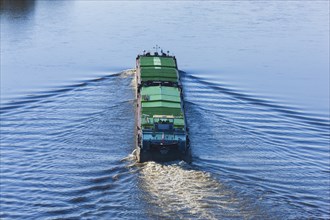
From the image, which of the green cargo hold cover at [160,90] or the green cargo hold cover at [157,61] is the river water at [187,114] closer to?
the green cargo hold cover at [160,90]

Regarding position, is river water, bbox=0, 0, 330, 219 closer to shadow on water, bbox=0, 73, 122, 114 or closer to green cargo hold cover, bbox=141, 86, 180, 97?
shadow on water, bbox=0, 73, 122, 114

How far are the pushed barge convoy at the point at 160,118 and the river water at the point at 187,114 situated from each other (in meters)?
1.40

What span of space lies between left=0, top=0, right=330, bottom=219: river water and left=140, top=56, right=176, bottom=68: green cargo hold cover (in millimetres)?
3363

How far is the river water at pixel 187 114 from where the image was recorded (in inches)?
1570

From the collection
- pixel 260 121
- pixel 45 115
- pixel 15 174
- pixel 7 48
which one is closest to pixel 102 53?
pixel 7 48

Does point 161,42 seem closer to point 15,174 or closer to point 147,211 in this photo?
point 15,174

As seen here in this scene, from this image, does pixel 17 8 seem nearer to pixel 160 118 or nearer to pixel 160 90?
pixel 160 90

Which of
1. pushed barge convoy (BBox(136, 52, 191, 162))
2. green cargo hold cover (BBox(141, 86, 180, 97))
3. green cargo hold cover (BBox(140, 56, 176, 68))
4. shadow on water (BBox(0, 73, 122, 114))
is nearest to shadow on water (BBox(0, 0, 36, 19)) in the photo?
shadow on water (BBox(0, 73, 122, 114))

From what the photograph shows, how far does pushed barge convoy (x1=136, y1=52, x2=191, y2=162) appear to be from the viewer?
4506 centimetres

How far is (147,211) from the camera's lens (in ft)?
124

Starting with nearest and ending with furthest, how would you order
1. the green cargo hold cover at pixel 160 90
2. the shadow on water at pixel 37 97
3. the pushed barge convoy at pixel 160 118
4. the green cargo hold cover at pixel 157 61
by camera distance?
the pushed barge convoy at pixel 160 118, the green cargo hold cover at pixel 160 90, the shadow on water at pixel 37 97, the green cargo hold cover at pixel 157 61

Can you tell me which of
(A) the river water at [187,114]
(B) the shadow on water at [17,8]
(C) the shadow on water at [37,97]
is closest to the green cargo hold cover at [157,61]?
(A) the river water at [187,114]

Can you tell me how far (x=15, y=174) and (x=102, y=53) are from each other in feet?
130

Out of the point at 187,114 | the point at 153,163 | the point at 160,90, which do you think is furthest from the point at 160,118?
the point at 187,114
